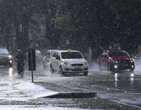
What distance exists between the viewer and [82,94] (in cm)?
1998

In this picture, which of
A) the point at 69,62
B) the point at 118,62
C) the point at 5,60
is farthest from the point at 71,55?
the point at 5,60

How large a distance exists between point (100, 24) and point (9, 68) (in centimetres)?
1206

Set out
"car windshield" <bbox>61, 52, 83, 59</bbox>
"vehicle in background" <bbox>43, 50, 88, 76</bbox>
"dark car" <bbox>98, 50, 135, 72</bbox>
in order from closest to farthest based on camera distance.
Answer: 1. "vehicle in background" <bbox>43, 50, 88, 76</bbox>
2. "car windshield" <bbox>61, 52, 83, 59</bbox>
3. "dark car" <bbox>98, 50, 135, 72</bbox>

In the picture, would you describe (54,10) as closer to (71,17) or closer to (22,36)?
(22,36)

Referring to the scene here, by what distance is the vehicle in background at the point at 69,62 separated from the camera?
3747 centimetres

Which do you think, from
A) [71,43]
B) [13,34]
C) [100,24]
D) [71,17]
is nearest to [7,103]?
[100,24]

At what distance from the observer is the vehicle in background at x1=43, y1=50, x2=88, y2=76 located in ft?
123

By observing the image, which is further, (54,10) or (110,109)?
(54,10)

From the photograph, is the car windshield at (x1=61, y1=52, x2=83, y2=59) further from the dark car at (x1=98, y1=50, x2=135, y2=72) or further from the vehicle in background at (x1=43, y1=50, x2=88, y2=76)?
the dark car at (x1=98, y1=50, x2=135, y2=72)

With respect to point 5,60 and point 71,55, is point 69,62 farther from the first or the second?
point 5,60

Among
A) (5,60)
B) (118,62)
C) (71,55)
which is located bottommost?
(118,62)

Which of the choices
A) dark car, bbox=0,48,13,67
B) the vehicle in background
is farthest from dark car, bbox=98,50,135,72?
dark car, bbox=0,48,13,67

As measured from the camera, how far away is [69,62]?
3788 centimetres

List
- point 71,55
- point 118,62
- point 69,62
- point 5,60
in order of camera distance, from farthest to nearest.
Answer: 1. point 5,60
2. point 118,62
3. point 71,55
4. point 69,62
